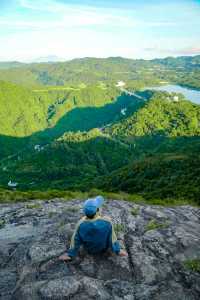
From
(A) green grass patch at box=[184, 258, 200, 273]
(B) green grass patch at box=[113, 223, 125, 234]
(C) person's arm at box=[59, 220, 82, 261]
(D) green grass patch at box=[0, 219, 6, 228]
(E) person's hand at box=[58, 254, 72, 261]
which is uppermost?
(C) person's arm at box=[59, 220, 82, 261]

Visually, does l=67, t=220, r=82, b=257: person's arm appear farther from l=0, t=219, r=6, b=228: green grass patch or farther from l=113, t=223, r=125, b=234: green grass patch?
l=0, t=219, r=6, b=228: green grass patch

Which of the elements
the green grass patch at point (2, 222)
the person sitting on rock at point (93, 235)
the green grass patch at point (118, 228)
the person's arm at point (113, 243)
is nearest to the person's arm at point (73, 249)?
the person sitting on rock at point (93, 235)

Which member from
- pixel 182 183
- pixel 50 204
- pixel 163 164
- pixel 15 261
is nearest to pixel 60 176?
pixel 163 164

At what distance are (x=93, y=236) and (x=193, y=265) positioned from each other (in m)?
2.84

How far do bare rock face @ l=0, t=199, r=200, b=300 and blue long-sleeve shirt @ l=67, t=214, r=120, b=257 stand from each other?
30 centimetres

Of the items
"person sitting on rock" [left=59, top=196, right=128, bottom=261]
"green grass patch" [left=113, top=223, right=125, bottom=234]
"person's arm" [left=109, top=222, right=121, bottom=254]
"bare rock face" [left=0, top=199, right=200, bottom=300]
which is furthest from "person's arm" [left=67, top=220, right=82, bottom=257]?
"green grass patch" [left=113, top=223, right=125, bottom=234]

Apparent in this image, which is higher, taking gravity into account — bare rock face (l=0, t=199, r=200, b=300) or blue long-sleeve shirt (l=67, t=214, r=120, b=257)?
blue long-sleeve shirt (l=67, t=214, r=120, b=257)

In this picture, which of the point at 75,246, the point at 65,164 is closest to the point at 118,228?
the point at 75,246

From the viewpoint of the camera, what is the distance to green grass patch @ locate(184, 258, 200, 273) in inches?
401

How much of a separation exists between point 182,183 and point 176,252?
38437 millimetres

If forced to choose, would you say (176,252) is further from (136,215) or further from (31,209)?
(31,209)

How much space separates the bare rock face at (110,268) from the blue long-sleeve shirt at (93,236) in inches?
11.8

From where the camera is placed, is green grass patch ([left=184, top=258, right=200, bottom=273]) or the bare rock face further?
green grass patch ([left=184, top=258, right=200, bottom=273])

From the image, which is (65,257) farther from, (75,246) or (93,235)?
(93,235)
